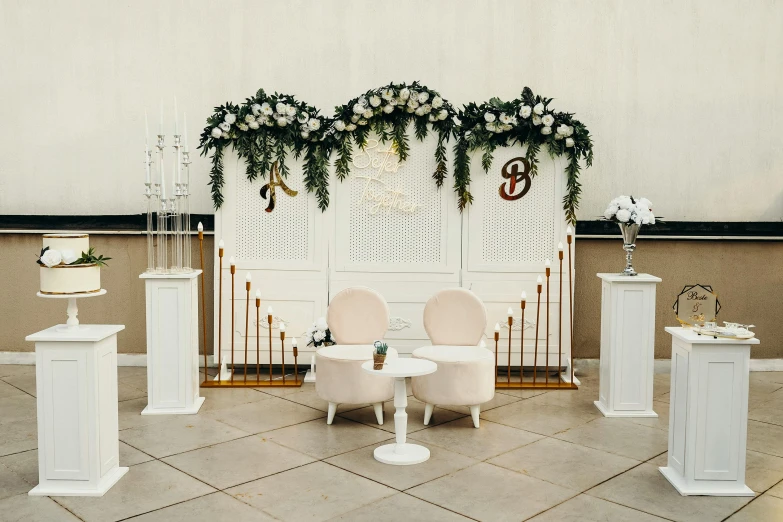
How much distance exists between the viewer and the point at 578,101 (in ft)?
22.1

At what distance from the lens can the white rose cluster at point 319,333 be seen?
5852mm

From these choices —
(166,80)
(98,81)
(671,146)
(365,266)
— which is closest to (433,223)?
(365,266)

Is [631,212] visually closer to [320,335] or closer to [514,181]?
[514,181]

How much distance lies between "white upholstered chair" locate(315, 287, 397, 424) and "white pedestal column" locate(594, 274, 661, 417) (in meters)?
1.57

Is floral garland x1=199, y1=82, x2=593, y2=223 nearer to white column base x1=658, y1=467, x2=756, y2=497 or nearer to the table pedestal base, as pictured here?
the table pedestal base

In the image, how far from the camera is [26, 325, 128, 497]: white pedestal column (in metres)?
3.78

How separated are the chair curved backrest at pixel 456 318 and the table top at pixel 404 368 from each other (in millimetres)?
754

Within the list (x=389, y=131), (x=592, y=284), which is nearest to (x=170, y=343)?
(x=389, y=131)

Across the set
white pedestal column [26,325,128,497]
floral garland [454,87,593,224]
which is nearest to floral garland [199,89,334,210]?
floral garland [454,87,593,224]

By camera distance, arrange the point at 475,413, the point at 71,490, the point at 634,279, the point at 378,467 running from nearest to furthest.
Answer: the point at 71,490 < the point at 378,467 < the point at 475,413 < the point at 634,279

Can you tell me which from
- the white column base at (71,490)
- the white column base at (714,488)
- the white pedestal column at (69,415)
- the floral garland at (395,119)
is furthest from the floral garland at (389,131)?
the white column base at (71,490)

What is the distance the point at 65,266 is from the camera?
396 centimetres

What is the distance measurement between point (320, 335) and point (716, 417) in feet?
9.81

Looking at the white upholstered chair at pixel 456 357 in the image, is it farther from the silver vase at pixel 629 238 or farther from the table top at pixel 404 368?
the silver vase at pixel 629 238
